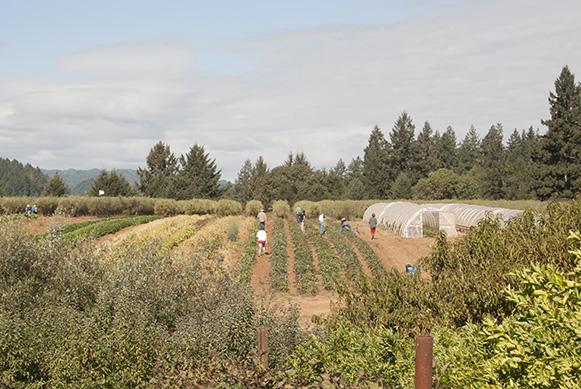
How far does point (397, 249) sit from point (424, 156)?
62634 mm

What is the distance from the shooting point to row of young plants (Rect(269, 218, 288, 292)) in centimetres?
2470

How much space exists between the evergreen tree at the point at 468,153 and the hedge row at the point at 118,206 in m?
61.3

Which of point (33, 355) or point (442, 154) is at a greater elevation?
point (442, 154)

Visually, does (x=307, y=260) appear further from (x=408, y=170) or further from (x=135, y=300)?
(x=408, y=170)

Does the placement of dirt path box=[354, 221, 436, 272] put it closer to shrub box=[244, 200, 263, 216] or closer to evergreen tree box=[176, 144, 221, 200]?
shrub box=[244, 200, 263, 216]

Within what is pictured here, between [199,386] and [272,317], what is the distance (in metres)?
4.05

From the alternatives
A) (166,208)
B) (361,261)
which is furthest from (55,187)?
(361,261)

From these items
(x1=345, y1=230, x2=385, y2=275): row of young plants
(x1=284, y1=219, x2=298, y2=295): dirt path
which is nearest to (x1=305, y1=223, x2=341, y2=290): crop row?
(x1=284, y1=219, x2=298, y2=295): dirt path

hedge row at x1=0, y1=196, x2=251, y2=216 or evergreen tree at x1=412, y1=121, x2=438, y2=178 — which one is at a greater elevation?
evergreen tree at x1=412, y1=121, x2=438, y2=178

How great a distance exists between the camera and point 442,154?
119312 millimetres

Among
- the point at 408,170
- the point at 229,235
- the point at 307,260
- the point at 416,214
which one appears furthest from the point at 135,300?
the point at 408,170

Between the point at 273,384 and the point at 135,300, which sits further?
the point at 135,300

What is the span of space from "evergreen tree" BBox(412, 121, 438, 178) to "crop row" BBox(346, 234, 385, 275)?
186 feet

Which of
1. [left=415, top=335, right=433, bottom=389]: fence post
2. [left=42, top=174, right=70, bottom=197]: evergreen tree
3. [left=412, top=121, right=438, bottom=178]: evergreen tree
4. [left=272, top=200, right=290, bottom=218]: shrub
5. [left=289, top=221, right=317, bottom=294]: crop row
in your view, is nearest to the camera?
[left=415, top=335, right=433, bottom=389]: fence post
